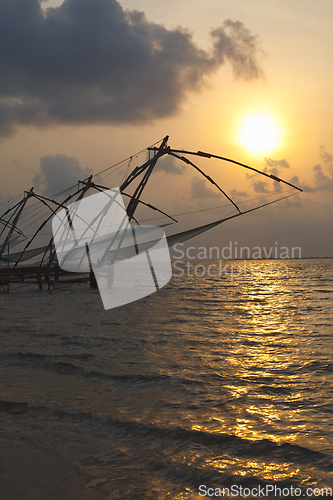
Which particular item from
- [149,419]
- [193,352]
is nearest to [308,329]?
[193,352]

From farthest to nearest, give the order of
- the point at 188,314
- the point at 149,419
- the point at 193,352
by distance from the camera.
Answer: the point at 188,314
the point at 193,352
the point at 149,419

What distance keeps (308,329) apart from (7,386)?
764cm

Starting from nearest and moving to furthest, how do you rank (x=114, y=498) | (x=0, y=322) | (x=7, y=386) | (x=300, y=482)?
(x=114, y=498)
(x=300, y=482)
(x=7, y=386)
(x=0, y=322)

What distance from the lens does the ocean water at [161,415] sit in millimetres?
3100

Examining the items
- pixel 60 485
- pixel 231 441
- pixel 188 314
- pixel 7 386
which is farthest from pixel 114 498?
pixel 188 314

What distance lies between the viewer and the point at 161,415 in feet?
14.2

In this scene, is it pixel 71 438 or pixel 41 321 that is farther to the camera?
pixel 41 321

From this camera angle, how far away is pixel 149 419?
4195 mm

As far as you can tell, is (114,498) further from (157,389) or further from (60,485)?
(157,389)

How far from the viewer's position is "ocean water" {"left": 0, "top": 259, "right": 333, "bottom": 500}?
10.2 ft

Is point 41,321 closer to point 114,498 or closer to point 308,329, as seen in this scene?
Answer: point 308,329

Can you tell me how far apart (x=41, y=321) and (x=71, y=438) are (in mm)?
7902

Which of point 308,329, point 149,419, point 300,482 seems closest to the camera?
point 300,482

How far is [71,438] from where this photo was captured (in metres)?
3.73
